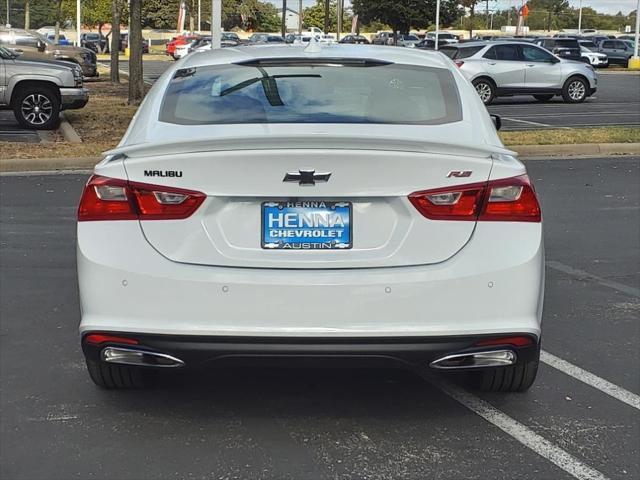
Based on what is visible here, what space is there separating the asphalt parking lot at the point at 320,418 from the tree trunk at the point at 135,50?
1502cm

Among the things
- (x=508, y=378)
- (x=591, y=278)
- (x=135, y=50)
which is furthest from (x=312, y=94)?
(x=135, y=50)

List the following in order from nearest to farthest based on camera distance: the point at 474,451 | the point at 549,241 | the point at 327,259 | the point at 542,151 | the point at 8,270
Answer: the point at 327,259
the point at 474,451
the point at 8,270
the point at 549,241
the point at 542,151

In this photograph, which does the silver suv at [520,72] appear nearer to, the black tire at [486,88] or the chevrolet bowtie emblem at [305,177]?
the black tire at [486,88]

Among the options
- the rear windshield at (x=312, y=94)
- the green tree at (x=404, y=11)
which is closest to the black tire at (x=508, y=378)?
the rear windshield at (x=312, y=94)

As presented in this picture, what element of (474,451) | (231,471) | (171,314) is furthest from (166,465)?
(474,451)

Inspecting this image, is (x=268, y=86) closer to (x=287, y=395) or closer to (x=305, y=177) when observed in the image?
(x=305, y=177)

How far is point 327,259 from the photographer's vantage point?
3904 millimetres

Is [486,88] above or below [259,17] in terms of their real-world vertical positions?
below

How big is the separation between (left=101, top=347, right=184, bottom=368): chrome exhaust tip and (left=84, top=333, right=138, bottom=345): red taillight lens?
0.13 ft

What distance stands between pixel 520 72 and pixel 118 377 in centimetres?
2130

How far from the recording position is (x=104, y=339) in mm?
4059

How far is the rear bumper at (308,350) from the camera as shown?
3.91m

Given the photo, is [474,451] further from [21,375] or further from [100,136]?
[100,136]

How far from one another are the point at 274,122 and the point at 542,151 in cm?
1137
